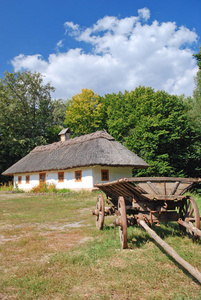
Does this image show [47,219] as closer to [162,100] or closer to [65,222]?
[65,222]

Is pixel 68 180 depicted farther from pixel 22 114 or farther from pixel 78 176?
pixel 22 114

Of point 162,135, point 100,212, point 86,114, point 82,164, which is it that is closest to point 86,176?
point 82,164

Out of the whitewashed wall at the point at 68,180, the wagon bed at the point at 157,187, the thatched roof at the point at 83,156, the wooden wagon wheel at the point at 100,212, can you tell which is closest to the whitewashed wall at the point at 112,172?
the whitewashed wall at the point at 68,180

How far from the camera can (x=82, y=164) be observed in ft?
60.1

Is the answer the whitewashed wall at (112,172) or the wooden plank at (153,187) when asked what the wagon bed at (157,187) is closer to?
the wooden plank at (153,187)

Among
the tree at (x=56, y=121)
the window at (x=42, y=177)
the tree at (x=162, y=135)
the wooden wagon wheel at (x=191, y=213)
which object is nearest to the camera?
the wooden wagon wheel at (x=191, y=213)

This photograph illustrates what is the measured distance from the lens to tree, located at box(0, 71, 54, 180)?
103 ft

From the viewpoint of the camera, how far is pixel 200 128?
23.8 metres

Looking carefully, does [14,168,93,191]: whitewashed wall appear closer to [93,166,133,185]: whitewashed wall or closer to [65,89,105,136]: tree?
[93,166,133,185]: whitewashed wall

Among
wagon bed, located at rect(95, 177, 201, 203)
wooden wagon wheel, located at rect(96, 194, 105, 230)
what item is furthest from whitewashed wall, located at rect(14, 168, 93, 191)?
wagon bed, located at rect(95, 177, 201, 203)

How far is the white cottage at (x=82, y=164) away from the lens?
61.4ft

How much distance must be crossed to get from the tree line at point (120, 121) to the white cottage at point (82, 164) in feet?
12.8

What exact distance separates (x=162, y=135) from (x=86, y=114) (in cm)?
1425

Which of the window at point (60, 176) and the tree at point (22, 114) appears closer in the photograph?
the window at point (60, 176)
